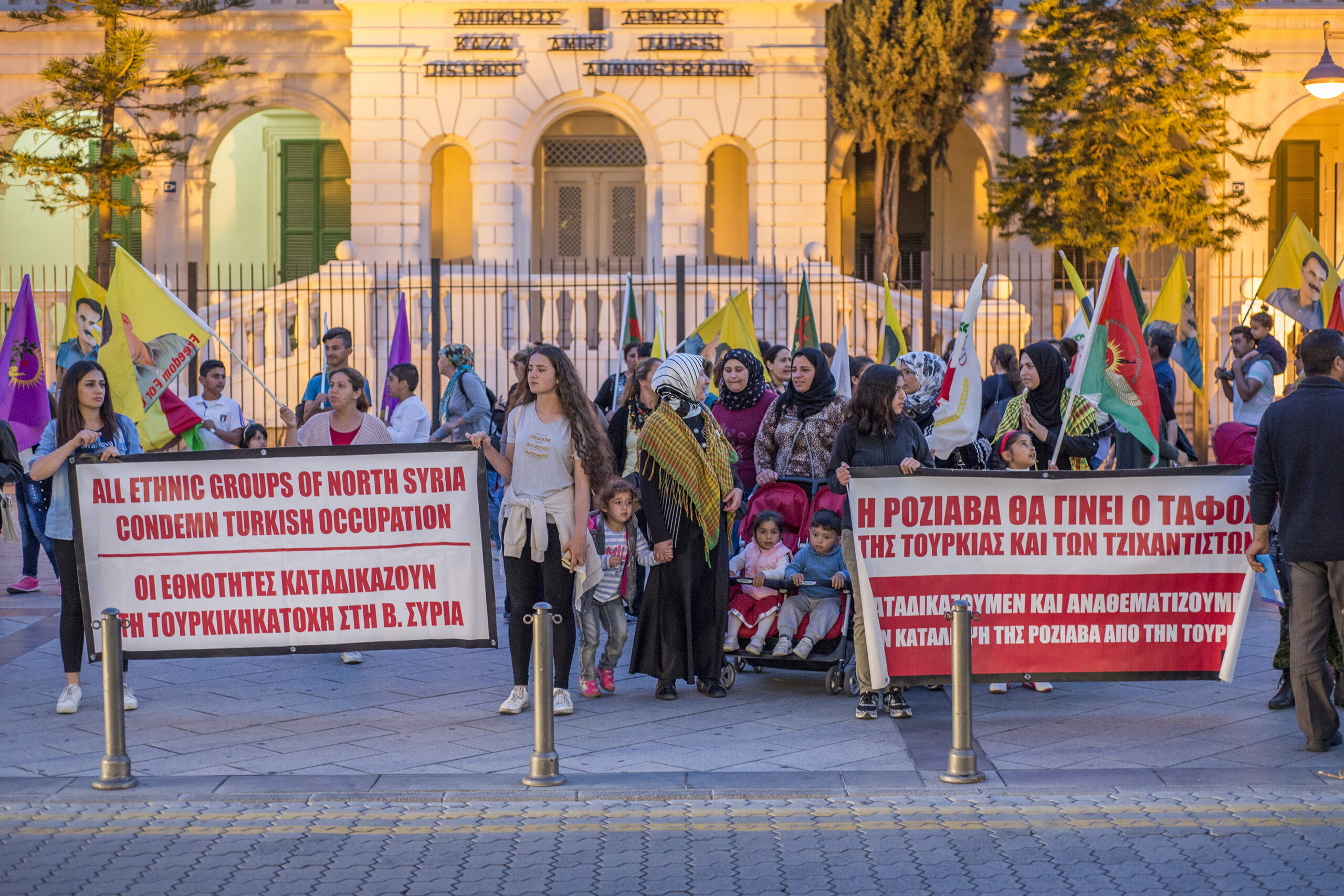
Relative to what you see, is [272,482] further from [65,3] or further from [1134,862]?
[65,3]

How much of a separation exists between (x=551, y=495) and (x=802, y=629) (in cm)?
155

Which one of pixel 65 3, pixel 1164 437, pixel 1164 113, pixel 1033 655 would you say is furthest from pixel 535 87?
pixel 1033 655

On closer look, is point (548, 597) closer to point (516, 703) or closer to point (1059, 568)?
point (516, 703)

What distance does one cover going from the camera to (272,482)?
7.26 m

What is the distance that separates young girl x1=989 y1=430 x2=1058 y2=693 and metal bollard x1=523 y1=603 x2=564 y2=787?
9.39 feet

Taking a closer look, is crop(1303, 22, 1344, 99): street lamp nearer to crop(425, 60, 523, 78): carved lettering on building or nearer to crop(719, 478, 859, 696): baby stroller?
crop(719, 478, 859, 696): baby stroller

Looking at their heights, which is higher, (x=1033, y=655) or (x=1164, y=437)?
(x=1164, y=437)

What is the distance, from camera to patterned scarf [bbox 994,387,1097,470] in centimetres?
812

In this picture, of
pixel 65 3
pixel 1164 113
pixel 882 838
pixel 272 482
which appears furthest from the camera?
pixel 65 3

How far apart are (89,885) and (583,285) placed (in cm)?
1545

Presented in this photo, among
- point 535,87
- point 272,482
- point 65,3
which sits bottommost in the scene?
point 272,482

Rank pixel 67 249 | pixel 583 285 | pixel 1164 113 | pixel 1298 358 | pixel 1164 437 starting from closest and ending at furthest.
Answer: pixel 1298 358, pixel 1164 437, pixel 583 285, pixel 1164 113, pixel 67 249

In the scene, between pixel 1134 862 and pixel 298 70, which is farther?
pixel 298 70

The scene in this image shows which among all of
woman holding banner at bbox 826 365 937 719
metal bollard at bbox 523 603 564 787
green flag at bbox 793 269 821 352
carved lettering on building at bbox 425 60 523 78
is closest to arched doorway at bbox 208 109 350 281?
carved lettering on building at bbox 425 60 523 78
